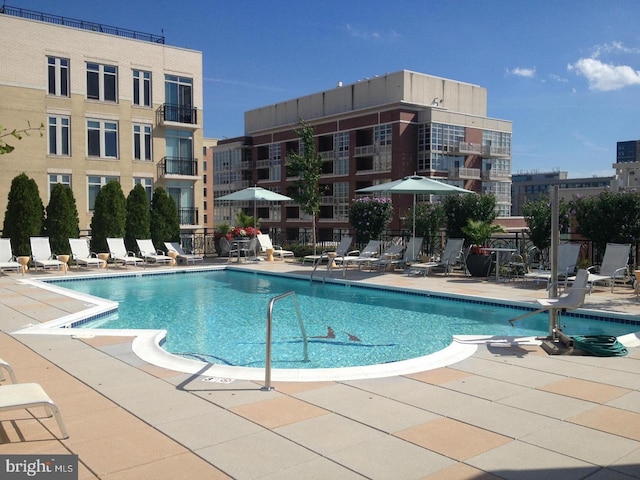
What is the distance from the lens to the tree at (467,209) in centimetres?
1652

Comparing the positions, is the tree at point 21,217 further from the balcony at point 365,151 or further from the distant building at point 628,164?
the balcony at point 365,151

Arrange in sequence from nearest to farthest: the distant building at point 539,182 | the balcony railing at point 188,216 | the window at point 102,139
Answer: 1. the window at point 102,139
2. the balcony railing at point 188,216
3. the distant building at point 539,182

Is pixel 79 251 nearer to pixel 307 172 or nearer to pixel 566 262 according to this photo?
pixel 307 172

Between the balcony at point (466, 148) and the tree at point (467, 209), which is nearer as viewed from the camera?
the tree at point (467, 209)

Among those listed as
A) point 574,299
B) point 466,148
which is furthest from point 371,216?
point 466,148

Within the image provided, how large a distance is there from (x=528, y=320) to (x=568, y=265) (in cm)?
288

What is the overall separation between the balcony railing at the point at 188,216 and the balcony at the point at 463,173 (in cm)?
3373

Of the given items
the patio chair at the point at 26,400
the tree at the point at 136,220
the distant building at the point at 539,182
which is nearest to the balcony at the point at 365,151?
the tree at the point at 136,220

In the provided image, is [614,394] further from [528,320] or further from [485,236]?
[485,236]

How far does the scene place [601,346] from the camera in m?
6.96

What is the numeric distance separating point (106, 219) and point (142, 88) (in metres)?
9.44

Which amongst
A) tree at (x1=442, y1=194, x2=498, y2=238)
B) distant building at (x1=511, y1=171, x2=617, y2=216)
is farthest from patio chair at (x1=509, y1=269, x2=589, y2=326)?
distant building at (x1=511, y1=171, x2=617, y2=216)

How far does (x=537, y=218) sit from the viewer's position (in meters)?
14.5

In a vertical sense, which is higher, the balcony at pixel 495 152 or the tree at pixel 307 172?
the balcony at pixel 495 152
